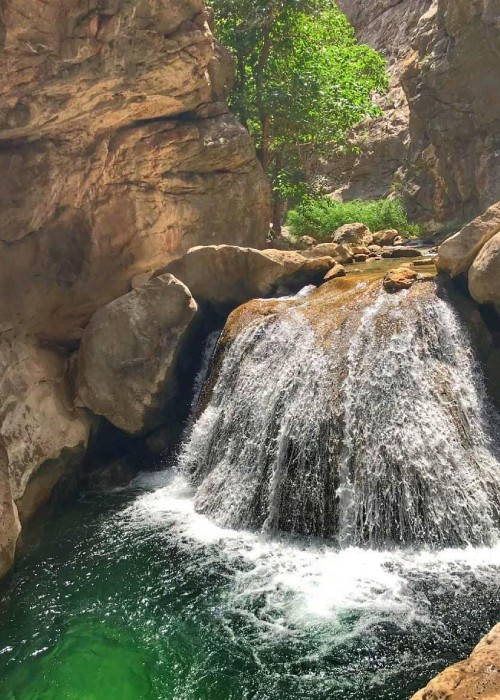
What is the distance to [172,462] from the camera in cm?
982

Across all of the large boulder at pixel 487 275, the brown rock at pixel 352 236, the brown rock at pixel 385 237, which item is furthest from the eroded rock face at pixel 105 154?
the brown rock at pixel 385 237

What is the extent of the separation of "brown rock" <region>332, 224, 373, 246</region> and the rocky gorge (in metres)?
4.64

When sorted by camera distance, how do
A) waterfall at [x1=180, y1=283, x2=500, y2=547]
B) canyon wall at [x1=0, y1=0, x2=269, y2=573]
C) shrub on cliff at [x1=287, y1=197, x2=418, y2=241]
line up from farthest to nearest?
1. shrub on cliff at [x1=287, y1=197, x2=418, y2=241]
2. canyon wall at [x1=0, y1=0, x2=269, y2=573]
3. waterfall at [x1=180, y1=283, x2=500, y2=547]

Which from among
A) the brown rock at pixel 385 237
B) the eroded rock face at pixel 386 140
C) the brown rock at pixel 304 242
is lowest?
the brown rock at pixel 304 242

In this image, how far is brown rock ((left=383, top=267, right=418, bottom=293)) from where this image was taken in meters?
9.06

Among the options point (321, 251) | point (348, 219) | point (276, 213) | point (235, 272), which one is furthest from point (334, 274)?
point (348, 219)

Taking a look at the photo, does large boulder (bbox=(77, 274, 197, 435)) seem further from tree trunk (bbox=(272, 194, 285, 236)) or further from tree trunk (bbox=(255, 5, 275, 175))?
tree trunk (bbox=(272, 194, 285, 236))

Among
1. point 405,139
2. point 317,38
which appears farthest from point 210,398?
point 405,139

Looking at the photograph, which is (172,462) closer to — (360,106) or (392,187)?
(360,106)

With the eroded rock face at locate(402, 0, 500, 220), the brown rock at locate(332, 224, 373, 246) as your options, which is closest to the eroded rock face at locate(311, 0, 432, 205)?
the eroded rock face at locate(402, 0, 500, 220)

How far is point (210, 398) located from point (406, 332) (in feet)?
10.9

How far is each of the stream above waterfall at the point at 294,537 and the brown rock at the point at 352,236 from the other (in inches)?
315

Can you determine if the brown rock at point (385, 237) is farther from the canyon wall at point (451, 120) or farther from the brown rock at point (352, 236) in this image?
the canyon wall at point (451, 120)

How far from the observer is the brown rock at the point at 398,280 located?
906 centimetres
